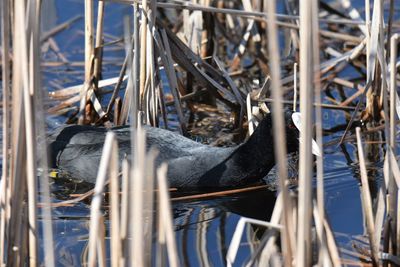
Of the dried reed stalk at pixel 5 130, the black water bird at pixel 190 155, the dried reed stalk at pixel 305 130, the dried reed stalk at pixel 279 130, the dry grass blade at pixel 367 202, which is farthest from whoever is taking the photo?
the black water bird at pixel 190 155

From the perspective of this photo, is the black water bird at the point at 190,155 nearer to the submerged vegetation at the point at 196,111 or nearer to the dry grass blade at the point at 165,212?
the submerged vegetation at the point at 196,111

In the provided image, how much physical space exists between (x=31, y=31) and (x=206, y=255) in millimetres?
1527

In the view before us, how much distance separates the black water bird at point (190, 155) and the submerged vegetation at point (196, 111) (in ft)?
0.26

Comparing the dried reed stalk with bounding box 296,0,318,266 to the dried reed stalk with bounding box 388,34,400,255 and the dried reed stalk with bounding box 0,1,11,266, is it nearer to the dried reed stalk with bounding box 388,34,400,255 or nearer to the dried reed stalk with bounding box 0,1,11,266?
the dried reed stalk with bounding box 388,34,400,255

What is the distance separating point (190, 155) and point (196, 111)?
1.13 metres

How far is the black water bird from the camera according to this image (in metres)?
4.69

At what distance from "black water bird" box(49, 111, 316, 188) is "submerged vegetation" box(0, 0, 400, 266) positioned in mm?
80

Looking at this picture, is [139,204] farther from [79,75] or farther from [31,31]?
[79,75]

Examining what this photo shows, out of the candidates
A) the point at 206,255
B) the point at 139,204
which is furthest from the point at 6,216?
the point at 206,255

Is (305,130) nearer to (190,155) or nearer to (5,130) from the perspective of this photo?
(5,130)

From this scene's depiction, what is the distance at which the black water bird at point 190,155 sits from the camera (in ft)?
15.4

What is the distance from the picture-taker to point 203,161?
474 cm

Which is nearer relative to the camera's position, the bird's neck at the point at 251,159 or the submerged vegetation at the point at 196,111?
the submerged vegetation at the point at 196,111

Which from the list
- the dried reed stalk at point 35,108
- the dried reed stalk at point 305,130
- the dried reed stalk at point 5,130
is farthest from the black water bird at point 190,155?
the dried reed stalk at point 305,130
